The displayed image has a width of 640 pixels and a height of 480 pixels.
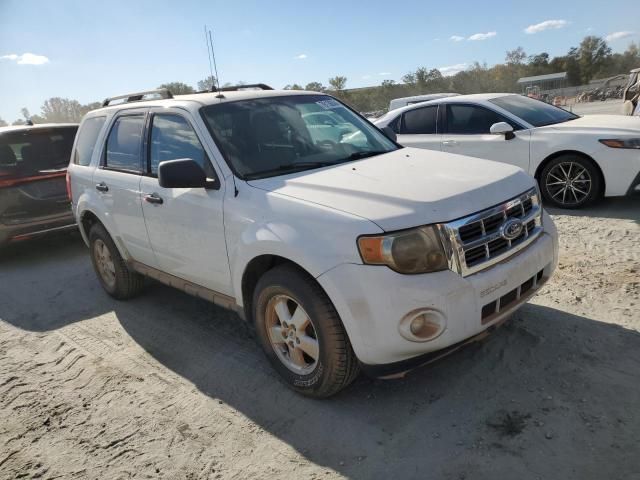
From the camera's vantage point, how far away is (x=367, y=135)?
4.20 meters

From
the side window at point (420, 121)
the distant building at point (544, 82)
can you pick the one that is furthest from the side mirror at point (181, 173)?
the distant building at point (544, 82)

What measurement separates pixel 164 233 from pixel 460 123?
206 inches

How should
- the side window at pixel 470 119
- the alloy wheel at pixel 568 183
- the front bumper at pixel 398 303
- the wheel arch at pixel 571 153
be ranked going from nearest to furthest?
the front bumper at pixel 398 303, the wheel arch at pixel 571 153, the alloy wheel at pixel 568 183, the side window at pixel 470 119

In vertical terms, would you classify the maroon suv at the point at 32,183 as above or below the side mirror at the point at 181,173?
below

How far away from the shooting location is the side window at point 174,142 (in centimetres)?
355

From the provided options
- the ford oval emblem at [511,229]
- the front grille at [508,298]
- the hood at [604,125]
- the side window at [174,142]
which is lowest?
the front grille at [508,298]

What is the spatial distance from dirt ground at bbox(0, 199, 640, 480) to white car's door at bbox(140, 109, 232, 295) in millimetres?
690

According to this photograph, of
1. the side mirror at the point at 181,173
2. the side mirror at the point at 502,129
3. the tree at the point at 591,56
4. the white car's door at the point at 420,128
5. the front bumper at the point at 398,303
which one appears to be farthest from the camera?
the tree at the point at 591,56

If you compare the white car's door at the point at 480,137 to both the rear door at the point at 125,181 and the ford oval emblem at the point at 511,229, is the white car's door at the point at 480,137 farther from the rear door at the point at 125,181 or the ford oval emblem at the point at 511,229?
the rear door at the point at 125,181

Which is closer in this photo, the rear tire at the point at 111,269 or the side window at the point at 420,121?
the rear tire at the point at 111,269

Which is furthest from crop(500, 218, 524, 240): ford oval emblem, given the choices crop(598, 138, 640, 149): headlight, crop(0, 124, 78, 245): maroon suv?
crop(0, 124, 78, 245): maroon suv

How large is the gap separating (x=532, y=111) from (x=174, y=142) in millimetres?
5661

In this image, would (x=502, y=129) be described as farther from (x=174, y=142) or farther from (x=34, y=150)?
(x=34, y=150)

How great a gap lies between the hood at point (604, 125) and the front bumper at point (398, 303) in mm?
4545
